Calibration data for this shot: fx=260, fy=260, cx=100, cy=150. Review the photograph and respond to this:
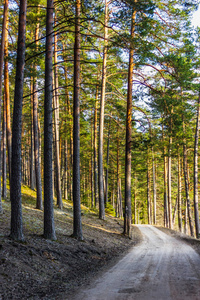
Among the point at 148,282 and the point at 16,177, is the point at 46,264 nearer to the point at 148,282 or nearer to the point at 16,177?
the point at 16,177

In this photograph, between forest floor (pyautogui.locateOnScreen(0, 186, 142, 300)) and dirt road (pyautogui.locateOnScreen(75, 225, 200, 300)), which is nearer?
dirt road (pyautogui.locateOnScreen(75, 225, 200, 300))

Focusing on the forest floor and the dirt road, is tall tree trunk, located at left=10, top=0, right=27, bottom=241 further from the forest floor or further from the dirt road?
the dirt road

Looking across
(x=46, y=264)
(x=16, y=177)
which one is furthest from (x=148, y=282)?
(x=16, y=177)

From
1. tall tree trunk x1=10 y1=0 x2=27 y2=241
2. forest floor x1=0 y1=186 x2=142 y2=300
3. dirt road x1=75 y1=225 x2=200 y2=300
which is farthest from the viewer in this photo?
tall tree trunk x1=10 y1=0 x2=27 y2=241

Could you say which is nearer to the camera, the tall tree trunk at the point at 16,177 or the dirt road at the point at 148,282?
the dirt road at the point at 148,282

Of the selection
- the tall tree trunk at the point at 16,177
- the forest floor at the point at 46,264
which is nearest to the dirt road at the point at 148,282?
the forest floor at the point at 46,264

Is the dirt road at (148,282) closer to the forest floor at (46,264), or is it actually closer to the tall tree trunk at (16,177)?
the forest floor at (46,264)

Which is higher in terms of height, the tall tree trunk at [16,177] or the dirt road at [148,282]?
the tall tree trunk at [16,177]

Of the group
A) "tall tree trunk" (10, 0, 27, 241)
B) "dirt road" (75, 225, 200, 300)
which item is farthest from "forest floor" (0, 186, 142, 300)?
"dirt road" (75, 225, 200, 300)

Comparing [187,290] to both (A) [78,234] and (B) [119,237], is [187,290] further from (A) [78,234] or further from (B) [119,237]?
(B) [119,237]

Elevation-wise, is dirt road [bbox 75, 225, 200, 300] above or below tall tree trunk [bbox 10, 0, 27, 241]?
below

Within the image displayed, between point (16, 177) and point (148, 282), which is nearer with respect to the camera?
point (148, 282)

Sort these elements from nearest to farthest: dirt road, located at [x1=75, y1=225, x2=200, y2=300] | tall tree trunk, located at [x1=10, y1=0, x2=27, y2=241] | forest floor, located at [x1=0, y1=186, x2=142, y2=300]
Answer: dirt road, located at [x1=75, y1=225, x2=200, y2=300] < forest floor, located at [x1=0, y1=186, x2=142, y2=300] < tall tree trunk, located at [x1=10, y1=0, x2=27, y2=241]

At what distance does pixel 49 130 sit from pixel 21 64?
2610 millimetres
